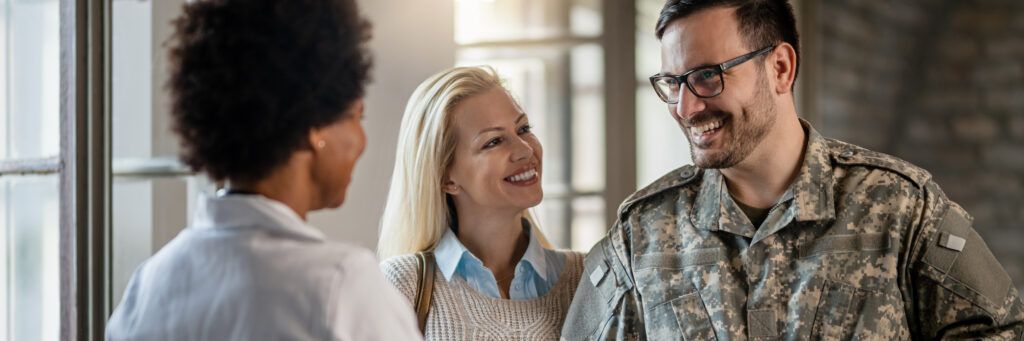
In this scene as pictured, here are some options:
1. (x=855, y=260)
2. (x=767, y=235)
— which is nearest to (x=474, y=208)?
(x=767, y=235)

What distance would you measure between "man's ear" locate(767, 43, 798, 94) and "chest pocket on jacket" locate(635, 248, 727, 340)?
30 cm

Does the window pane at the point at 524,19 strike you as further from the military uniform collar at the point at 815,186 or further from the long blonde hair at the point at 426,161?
the military uniform collar at the point at 815,186

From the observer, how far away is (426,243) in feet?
6.57

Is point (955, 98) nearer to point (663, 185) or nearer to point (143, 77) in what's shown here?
point (663, 185)

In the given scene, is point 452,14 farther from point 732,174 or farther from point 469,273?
point 732,174

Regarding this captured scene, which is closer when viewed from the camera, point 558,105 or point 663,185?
point 663,185

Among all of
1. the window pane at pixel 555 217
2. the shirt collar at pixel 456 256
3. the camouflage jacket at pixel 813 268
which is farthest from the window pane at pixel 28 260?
the window pane at pixel 555 217

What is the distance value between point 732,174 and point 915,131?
3.45 m

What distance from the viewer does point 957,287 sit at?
1.58m

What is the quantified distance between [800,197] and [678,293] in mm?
240

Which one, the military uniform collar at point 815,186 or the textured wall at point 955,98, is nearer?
the military uniform collar at point 815,186

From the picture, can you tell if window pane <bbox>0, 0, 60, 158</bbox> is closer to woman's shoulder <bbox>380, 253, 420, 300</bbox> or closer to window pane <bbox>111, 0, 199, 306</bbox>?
window pane <bbox>111, 0, 199, 306</bbox>

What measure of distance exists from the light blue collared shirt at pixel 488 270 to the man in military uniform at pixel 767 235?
0.13m

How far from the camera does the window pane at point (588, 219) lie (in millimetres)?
3213
